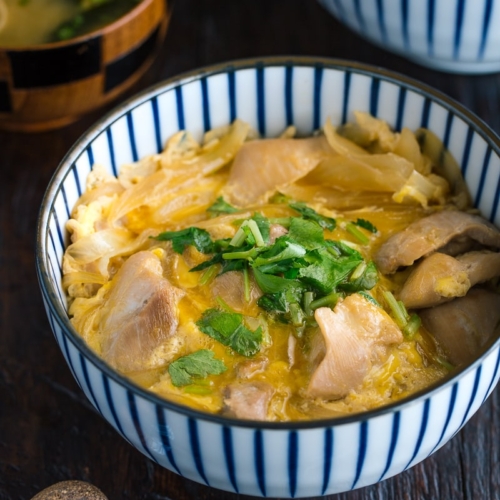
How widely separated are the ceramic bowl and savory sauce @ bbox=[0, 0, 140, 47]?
1.02ft

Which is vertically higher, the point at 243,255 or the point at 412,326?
the point at 243,255

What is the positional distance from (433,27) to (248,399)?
1887mm

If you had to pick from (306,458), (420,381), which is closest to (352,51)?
(420,381)

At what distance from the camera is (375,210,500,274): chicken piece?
2.80m

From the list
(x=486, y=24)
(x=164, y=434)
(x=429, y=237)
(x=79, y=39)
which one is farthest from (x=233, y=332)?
(x=486, y=24)

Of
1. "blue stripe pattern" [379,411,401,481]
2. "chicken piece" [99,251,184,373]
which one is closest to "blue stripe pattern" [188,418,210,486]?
"chicken piece" [99,251,184,373]

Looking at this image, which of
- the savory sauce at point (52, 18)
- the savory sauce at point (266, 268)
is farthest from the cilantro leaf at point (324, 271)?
the savory sauce at point (52, 18)

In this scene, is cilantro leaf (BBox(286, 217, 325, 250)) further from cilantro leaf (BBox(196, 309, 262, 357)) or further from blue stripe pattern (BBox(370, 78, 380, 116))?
blue stripe pattern (BBox(370, 78, 380, 116))

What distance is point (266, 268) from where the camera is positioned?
2627 mm

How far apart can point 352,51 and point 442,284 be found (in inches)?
76.4

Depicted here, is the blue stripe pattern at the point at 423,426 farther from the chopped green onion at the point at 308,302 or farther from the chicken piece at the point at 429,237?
the chicken piece at the point at 429,237

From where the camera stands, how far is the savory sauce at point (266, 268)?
2502 mm

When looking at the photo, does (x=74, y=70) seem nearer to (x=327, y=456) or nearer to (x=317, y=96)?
(x=317, y=96)

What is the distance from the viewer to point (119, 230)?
301 cm
